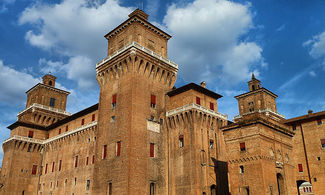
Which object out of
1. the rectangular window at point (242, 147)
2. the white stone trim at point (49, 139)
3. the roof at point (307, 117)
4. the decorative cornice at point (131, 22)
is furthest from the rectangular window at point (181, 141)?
the roof at point (307, 117)

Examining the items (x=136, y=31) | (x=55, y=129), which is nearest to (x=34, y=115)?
(x=55, y=129)

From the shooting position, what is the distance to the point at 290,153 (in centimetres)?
4409

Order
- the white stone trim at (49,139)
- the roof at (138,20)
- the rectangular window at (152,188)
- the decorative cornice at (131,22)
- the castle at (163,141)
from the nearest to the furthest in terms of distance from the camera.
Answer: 1. the castle at (163,141)
2. the rectangular window at (152,188)
3. the roof at (138,20)
4. the decorative cornice at (131,22)
5. the white stone trim at (49,139)

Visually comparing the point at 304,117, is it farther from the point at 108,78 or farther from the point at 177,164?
the point at 108,78

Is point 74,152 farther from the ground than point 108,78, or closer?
closer

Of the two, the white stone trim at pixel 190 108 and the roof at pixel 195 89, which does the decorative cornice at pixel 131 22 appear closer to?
the roof at pixel 195 89

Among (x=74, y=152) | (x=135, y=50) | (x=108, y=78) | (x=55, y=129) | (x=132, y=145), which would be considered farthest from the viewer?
(x=55, y=129)

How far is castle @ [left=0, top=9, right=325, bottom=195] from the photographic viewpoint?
39.8 meters

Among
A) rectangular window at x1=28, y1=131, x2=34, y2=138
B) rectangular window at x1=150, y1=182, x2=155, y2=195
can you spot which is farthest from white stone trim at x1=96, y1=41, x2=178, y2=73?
rectangular window at x1=28, y1=131, x2=34, y2=138

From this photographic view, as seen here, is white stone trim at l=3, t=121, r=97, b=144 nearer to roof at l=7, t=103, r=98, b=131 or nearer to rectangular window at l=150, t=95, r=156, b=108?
roof at l=7, t=103, r=98, b=131

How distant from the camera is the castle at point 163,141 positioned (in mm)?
39812

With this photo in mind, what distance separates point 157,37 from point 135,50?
7.91 metres

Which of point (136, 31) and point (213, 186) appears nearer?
point (213, 186)

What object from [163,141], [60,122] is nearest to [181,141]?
[163,141]
